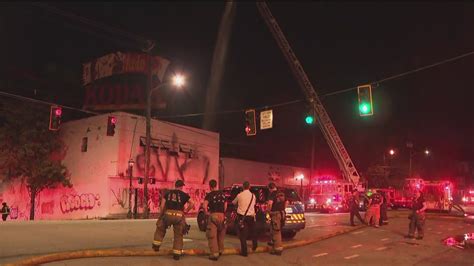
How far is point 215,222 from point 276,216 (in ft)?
6.02

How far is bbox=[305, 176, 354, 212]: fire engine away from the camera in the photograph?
33.5m

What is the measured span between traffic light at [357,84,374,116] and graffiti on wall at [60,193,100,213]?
19.1 meters

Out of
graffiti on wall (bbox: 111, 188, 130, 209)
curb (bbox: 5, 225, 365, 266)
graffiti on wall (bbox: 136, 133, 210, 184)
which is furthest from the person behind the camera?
graffiti on wall (bbox: 136, 133, 210, 184)

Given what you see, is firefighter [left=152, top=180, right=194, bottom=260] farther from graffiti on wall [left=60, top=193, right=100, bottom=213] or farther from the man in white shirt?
graffiti on wall [left=60, top=193, right=100, bottom=213]

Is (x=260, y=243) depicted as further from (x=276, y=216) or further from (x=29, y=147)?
(x=29, y=147)

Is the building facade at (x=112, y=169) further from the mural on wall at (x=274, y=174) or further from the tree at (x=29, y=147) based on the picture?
the mural on wall at (x=274, y=174)

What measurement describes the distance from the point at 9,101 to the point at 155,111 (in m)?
11.4

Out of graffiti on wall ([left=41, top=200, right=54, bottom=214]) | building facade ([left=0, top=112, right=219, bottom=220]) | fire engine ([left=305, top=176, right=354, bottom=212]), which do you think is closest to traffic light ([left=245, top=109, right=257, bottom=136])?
building facade ([left=0, top=112, right=219, bottom=220])

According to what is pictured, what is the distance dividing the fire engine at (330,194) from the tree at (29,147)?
57.9 feet

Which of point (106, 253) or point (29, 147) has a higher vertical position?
point (29, 147)

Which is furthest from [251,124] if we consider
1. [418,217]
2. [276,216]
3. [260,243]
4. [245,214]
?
[245,214]

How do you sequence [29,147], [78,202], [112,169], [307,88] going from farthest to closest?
[307,88] → [29,147] → [78,202] → [112,169]

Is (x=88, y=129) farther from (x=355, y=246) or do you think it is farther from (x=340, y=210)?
(x=355, y=246)

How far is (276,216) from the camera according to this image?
11328 mm
